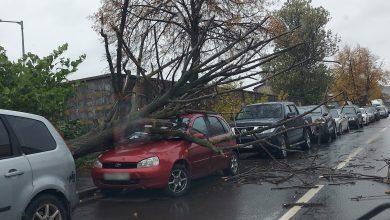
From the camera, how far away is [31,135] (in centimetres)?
556

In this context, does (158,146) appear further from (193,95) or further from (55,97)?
(55,97)

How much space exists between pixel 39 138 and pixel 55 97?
13.6 ft

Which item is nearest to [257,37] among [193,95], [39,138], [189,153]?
[193,95]

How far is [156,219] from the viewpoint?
7.03m

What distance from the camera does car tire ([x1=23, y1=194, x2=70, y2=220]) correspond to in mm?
5266

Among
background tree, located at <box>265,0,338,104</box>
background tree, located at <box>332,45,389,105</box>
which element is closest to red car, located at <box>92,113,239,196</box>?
background tree, located at <box>265,0,338,104</box>

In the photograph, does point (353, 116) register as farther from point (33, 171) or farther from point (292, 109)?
point (33, 171)

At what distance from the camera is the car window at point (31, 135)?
5.42 metres

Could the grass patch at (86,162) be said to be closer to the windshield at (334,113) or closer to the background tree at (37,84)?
the background tree at (37,84)

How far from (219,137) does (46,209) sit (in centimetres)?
544

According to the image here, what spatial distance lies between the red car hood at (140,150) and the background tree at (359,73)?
1811 inches

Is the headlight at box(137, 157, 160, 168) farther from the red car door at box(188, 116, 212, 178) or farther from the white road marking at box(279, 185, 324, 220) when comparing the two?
the white road marking at box(279, 185, 324, 220)

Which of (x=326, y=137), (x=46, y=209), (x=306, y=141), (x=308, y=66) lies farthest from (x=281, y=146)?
(x=308, y=66)

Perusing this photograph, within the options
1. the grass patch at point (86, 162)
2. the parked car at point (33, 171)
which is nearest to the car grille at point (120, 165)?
the parked car at point (33, 171)
